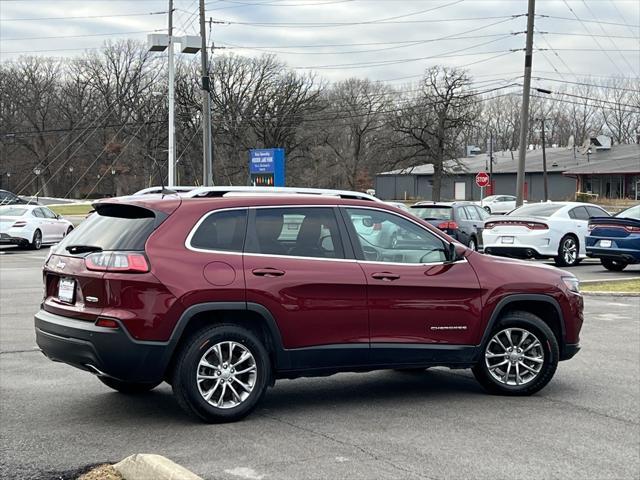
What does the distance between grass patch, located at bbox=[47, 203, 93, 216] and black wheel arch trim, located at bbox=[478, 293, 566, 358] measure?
178ft

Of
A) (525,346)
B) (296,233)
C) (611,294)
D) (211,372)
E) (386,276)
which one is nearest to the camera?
(211,372)

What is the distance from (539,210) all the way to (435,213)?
3903mm

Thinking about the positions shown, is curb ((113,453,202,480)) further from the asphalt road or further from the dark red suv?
the dark red suv

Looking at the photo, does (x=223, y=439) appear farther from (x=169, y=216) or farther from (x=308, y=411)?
(x=169, y=216)

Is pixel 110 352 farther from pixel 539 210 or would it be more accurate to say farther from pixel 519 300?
pixel 539 210

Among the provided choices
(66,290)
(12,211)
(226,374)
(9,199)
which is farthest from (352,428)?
(9,199)

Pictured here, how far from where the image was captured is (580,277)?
19.0 metres

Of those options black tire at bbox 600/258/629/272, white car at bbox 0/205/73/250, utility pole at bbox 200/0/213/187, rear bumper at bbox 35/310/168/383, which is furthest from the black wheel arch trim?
utility pole at bbox 200/0/213/187

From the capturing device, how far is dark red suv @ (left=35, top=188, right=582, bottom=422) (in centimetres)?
618

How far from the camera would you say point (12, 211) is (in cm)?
2911

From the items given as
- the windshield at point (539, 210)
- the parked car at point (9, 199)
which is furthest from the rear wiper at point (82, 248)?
the parked car at point (9, 199)

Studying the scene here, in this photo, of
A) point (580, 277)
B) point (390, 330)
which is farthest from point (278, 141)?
point (390, 330)

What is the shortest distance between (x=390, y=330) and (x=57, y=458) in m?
2.81

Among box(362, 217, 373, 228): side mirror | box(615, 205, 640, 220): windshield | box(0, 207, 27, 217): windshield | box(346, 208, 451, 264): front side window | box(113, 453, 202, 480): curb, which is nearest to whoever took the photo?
box(113, 453, 202, 480): curb
